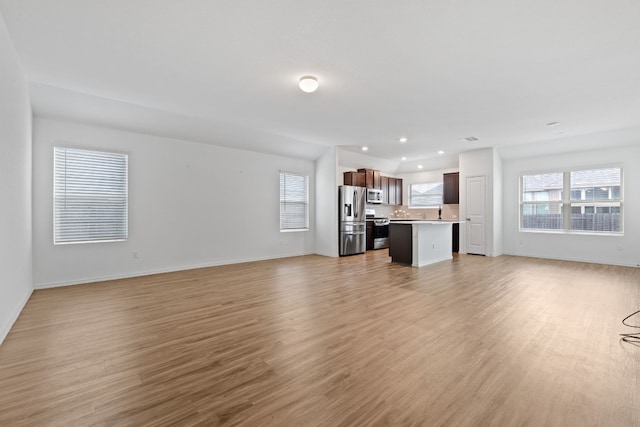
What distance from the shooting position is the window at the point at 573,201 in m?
6.48

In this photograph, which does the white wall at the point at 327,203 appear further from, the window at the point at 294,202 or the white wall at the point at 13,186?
the white wall at the point at 13,186

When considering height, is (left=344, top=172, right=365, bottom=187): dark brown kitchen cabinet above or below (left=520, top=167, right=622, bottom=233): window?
above

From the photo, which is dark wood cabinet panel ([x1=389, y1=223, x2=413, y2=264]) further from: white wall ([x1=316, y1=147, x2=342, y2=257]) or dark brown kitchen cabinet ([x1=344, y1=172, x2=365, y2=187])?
dark brown kitchen cabinet ([x1=344, y1=172, x2=365, y2=187])

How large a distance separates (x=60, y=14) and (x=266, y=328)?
348 cm

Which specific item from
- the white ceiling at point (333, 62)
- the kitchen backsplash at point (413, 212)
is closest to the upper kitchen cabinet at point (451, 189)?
the kitchen backsplash at point (413, 212)

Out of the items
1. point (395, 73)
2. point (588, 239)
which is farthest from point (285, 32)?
point (588, 239)

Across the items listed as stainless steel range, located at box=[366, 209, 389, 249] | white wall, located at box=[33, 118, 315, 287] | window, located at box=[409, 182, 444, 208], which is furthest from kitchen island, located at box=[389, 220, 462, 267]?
white wall, located at box=[33, 118, 315, 287]

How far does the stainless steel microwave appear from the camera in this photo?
8805mm

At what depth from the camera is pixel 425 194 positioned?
981cm

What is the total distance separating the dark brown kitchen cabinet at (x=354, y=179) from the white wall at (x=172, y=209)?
1564mm

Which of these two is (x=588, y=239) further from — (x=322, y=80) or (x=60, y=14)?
(x=60, y=14)

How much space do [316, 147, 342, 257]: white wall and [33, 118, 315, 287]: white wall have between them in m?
0.63

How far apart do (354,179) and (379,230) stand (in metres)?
1.92

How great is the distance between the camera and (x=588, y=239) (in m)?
6.71
